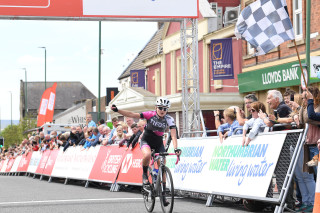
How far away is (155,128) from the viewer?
1059 centimetres

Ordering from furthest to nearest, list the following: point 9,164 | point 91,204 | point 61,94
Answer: point 61,94 → point 9,164 → point 91,204

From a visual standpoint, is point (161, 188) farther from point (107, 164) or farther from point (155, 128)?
point (107, 164)

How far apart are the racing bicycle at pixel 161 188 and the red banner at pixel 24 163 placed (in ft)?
62.1

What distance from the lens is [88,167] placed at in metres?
17.6

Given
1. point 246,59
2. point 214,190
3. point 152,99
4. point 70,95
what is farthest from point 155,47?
point 70,95

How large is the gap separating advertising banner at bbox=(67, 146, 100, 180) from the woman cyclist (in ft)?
22.2

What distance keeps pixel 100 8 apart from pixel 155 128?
26.9ft

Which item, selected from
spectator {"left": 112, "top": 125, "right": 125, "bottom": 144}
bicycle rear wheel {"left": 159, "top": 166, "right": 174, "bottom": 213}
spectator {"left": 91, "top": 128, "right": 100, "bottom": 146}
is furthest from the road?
spectator {"left": 91, "top": 128, "right": 100, "bottom": 146}

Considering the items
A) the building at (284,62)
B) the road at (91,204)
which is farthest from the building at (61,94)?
the road at (91,204)

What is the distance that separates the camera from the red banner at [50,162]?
22.1 m

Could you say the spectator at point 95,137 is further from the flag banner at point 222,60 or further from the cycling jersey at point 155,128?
the flag banner at point 222,60

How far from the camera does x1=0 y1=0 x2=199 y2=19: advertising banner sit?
1733cm

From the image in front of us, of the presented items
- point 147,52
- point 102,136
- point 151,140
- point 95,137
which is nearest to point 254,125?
point 151,140

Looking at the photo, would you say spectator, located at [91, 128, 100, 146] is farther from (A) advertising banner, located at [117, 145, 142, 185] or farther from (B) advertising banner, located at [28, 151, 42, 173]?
(B) advertising banner, located at [28, 151, 42, 173]
